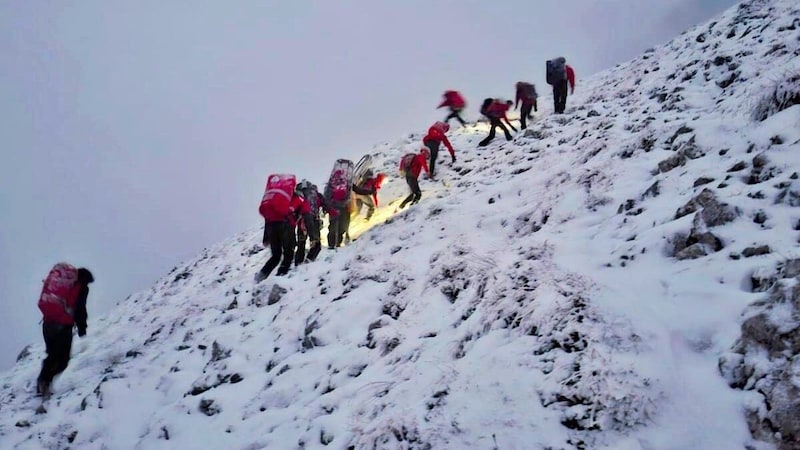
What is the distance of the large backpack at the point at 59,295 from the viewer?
8.77m

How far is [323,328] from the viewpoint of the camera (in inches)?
282

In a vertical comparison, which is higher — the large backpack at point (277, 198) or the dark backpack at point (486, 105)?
the dark backpack at point (486, 105)

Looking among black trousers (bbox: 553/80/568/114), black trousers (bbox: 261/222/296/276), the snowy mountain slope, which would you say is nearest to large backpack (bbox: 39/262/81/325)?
the snowy mountain slope

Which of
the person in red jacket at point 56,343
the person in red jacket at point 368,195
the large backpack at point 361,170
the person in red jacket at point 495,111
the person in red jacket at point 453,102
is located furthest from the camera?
the person in red jacket at point 453,102

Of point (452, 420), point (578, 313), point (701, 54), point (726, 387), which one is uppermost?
point (701, 54)

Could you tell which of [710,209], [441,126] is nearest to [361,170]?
[441,126]

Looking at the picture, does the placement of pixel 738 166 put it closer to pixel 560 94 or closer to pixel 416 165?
pixel 416 165

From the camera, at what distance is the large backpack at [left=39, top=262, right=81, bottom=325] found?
8.77 m

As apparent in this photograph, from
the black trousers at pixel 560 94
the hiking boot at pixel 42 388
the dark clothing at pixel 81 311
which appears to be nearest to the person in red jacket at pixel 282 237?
the dark clothing at pixel 81 311

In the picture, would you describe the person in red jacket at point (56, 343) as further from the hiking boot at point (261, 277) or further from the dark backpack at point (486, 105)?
the dark backpack at point (486, 105)

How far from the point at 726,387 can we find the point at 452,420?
1.99 meters

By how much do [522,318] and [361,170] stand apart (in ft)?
37.0

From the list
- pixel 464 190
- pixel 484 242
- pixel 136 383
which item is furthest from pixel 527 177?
pixel 136 383

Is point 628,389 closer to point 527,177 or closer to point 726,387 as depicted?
point 726,387
